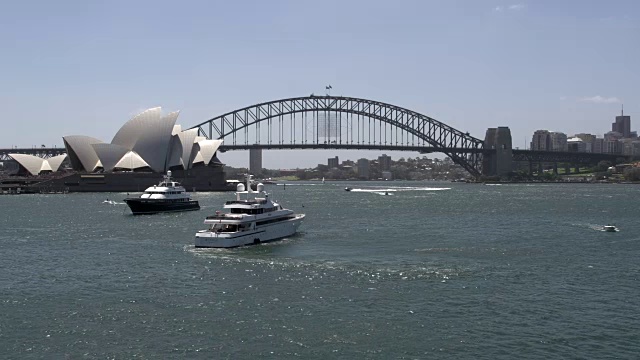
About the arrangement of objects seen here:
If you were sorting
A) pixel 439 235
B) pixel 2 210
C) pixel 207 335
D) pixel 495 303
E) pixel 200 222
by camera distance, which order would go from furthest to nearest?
1. pixel 2 210
2. pixel 200 222
3. pixel 439 235
4. pixel 495 303
5. pixel 207 335

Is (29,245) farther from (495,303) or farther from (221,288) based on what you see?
(495,303)

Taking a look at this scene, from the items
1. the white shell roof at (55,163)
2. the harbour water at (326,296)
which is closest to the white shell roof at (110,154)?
the white shell roof at (55,163)

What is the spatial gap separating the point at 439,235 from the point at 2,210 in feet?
183

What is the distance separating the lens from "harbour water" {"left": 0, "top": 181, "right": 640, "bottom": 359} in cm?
2053

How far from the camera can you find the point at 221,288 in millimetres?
29000

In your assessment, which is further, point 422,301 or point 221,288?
point 221,288

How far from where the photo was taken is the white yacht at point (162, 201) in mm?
72125

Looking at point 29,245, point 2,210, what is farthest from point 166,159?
point 29,245

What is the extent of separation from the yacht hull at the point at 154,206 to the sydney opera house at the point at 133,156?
173ft

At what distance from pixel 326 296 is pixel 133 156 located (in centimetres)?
11015

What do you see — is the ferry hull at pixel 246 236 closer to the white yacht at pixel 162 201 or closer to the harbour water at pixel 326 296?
the harbour water at pixel 326 296

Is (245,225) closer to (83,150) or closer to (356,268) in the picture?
(356,268)

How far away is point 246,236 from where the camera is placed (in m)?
42.4

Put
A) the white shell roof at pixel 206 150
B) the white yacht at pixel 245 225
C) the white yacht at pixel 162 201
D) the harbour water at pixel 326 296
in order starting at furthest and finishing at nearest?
1. the white shell roof at pixel 206 150
2. the white yacht at pixel 162 201
3. the white yacht at pixel 245 225
4. the harbour water at pixel 326 296
